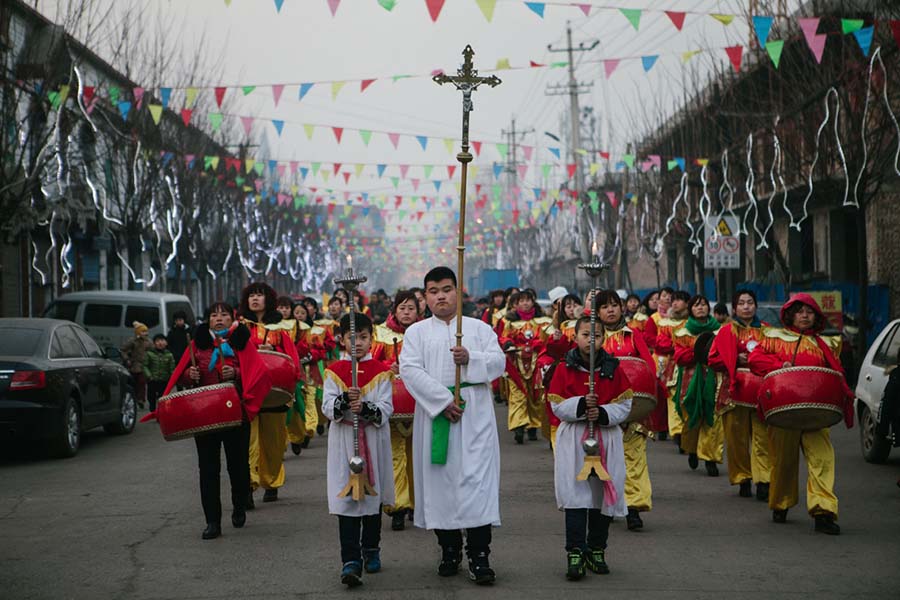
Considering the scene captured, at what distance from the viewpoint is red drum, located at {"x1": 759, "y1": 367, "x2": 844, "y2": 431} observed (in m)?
8.59

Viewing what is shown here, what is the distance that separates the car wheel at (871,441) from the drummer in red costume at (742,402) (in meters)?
2.58

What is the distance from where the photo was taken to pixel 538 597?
6613mm

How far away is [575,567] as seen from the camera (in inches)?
275

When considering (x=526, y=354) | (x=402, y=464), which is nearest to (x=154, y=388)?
(x=526, y=354)

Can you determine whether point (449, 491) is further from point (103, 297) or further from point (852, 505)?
point (103, 297)

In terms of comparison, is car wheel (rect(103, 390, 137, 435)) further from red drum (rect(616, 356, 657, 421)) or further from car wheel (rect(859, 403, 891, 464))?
red drum (rect(616, 356, 657, 421))

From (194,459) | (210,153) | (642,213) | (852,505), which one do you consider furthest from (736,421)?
(642,213)

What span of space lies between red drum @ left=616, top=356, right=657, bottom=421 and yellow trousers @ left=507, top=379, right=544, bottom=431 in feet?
20.9

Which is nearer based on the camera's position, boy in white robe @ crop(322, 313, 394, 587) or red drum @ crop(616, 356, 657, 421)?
boy in white robe @ crop(322, 313, 394, 587)

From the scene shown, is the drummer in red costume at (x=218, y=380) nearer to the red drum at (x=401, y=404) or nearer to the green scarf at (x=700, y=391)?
the red drum at (x=401, y=404)

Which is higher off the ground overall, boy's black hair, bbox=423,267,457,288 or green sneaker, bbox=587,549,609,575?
boy's black hair, bbox=423,267,457,288

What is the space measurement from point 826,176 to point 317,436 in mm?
11768

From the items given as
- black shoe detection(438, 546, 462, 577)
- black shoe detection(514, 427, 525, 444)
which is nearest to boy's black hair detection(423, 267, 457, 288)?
black shoe detection(438, 546, 462, 577)

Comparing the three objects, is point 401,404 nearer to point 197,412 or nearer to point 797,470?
point 197,412
